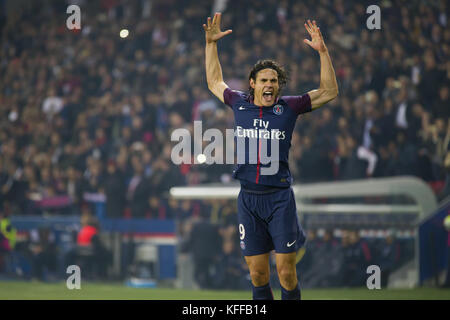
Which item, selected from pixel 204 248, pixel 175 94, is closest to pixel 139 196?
pixel 204 248

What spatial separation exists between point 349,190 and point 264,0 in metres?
5.05

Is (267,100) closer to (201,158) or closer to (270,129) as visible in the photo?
(270,129)

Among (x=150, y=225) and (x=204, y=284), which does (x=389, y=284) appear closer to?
(x=204, y=284)

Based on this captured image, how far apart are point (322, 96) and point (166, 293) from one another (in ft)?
14.7

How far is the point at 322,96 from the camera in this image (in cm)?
529

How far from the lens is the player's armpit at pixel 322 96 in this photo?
5.28 m

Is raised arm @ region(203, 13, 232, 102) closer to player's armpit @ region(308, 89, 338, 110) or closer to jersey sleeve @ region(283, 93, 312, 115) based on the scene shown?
jersey sleeve @ region(283, 93, 312, 115)

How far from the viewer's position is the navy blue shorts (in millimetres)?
5125

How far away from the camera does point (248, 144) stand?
17.3 feet

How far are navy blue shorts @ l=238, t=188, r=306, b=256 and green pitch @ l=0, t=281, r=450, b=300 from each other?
8.25ft

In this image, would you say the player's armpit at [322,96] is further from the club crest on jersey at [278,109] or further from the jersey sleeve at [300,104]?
the club crest on jersey at [278,109]

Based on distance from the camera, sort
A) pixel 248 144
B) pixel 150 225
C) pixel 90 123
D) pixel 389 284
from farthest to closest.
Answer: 1. pixel 90 123
2. pixel 150 225
3. pixel 389 284
4. pixel 248 144

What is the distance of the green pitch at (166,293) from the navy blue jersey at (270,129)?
2.74m
